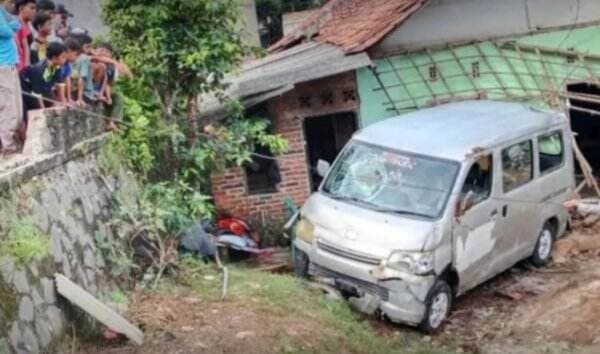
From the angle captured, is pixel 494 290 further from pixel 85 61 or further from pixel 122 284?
pixel 85 61

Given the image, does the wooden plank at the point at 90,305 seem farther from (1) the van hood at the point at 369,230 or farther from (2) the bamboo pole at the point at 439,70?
(2) the bamboo pole at the point at 439,70

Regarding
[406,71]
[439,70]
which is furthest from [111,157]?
[439,70]

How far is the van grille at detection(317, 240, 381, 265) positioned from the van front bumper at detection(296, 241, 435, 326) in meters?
0.03

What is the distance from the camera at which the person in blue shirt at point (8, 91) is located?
6848 millimetres

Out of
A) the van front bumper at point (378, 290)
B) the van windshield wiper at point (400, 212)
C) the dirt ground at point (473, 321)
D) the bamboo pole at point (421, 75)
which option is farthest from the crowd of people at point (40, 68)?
the bamboo pole at point (421, 75)

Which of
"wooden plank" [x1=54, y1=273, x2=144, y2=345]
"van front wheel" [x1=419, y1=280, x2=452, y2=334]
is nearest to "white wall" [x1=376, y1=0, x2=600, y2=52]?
"van front wheel" [x1=419, y1=280, x2=452, y2=334]

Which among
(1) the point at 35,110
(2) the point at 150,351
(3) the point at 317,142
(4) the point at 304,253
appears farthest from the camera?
(3) the point at 317,142

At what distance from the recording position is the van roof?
885cm

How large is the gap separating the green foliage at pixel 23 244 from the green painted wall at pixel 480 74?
7326 millimetres

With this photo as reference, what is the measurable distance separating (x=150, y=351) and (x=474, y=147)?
4321mm

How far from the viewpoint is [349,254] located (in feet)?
26.9

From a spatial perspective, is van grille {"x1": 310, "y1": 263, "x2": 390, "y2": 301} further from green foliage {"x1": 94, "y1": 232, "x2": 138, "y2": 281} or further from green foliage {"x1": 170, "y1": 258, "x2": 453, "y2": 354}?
green foliage {"x1": 94, "y1": 232, "x2": 138, "y2": 281}

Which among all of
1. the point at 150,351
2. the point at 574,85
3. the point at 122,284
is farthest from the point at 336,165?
the point at 574,85

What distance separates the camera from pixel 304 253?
8.75m
